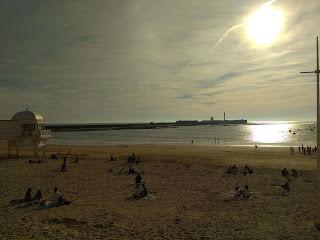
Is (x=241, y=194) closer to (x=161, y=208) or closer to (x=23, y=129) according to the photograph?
(x=161, y=208)

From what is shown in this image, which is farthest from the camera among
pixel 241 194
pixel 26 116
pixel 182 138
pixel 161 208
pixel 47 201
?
pixel 182 138

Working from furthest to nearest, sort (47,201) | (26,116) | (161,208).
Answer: (26,116)
(47,201)
(161,208)

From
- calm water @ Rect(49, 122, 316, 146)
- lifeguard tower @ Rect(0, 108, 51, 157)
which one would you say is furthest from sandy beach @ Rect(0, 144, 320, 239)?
calm water @ Rect(49, 122, 316, 146)

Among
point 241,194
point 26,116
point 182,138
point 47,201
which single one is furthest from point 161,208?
point 182,138

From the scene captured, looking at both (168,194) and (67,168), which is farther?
(67,168)

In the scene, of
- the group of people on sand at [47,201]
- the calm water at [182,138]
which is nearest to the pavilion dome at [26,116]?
the group of people on sand at [47,201]

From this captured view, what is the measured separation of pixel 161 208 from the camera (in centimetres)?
1819

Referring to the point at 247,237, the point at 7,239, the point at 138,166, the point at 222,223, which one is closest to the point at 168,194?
the point at 222,223

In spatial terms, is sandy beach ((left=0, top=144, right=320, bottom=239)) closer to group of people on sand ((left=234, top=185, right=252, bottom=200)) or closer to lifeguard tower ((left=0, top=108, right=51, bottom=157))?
group of people on sand ((left=234, top=185, right=252, bottom=200))

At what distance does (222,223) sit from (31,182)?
14.6 metres

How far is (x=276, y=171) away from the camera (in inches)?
1281

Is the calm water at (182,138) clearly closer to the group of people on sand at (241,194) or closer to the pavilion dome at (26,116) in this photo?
the pavilion dome at (26,116)

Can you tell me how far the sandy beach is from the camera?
46.4ft

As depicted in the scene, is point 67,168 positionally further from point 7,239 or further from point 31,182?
point 7,239
